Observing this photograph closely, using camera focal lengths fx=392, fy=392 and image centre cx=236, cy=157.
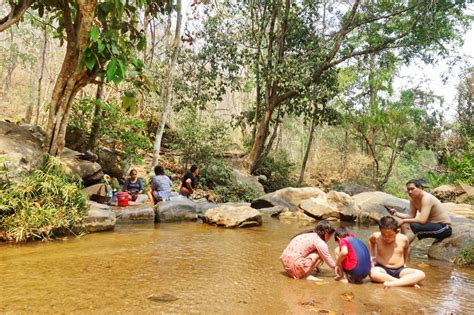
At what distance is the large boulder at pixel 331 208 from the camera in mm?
11539

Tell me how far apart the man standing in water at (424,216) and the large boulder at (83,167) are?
6.91m

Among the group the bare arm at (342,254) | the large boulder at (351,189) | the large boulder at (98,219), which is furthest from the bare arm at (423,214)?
the large boulder at (351,189)

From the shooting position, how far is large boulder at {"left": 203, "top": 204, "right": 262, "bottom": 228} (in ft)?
29.4

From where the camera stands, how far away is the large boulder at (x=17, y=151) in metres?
6.52

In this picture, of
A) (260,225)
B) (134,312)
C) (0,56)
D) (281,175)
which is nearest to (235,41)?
Answer: (281,175)

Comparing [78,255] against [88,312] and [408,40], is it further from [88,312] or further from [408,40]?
[408,40]

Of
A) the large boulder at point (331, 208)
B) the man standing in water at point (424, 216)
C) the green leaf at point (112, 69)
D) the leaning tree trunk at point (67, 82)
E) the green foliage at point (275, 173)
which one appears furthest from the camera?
the green foliage at point (275, 173)

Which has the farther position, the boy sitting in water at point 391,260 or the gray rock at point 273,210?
the gray rock at point 273,210

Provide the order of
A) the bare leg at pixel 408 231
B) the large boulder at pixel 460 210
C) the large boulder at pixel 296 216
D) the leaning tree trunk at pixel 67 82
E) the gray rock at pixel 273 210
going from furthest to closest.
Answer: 1. the large boulder at pixel 460 210
2. the gray rock at pixel 273 210
3. the large boulder at pixel 296 216
4. the leaning tree trunk at pixel 67 82
5. the bare leg at pixel 408 231

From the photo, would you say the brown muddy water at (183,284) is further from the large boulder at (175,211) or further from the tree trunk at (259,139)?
the tree trunk at (259,139)

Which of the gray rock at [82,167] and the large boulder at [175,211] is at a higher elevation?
the gray rock at [82,167]

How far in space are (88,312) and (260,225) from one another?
6453 millimetres

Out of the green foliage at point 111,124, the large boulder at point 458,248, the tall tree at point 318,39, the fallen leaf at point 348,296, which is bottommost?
the fallen leaf at point 348,296

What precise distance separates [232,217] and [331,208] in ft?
13.1
